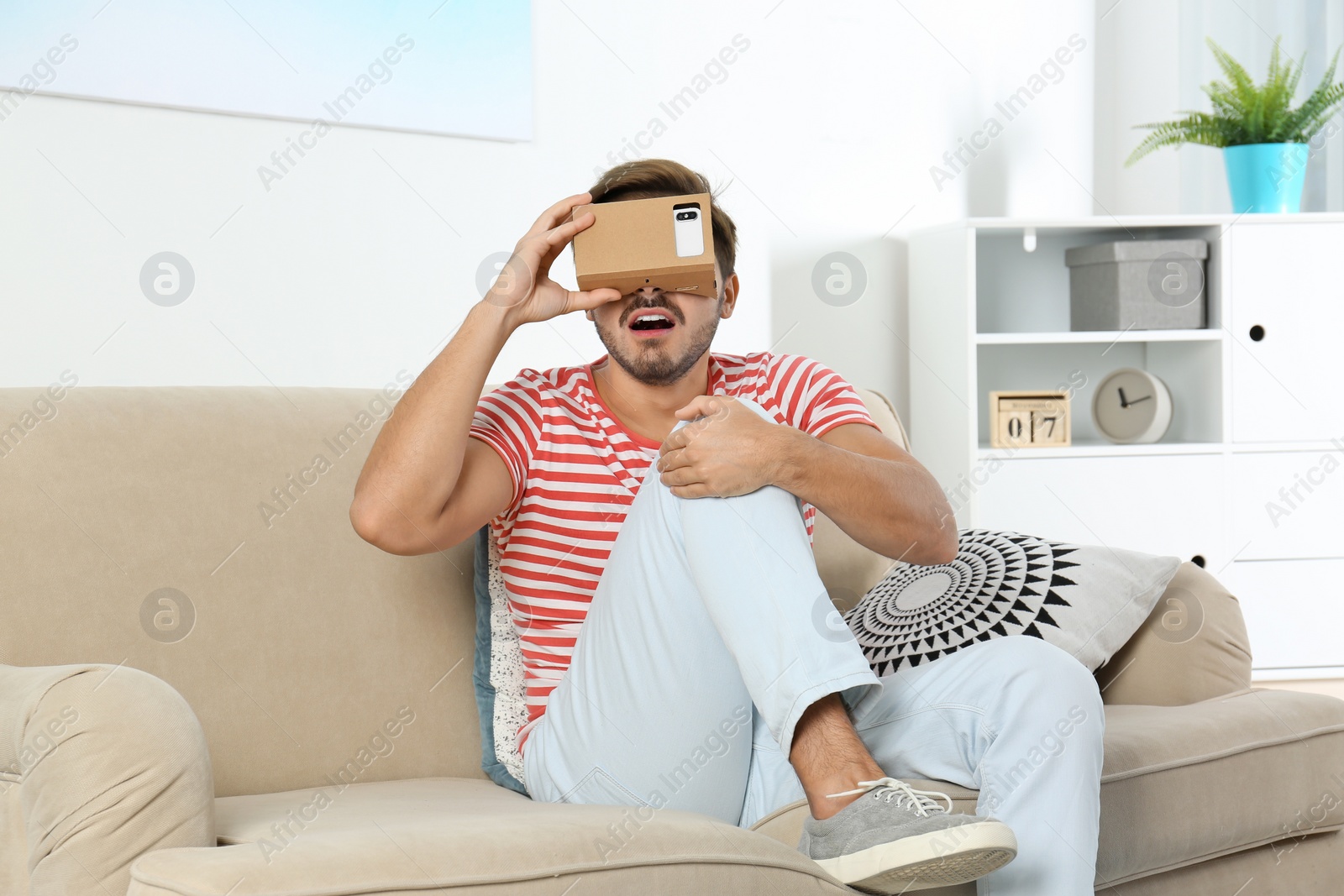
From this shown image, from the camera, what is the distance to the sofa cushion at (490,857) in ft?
2.67

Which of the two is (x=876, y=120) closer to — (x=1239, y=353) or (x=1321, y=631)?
(x=1239, y=353)

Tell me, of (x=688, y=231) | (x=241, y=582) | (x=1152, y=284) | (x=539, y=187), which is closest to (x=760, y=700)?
(x=688, y=231)

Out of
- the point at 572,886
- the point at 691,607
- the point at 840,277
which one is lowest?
the point at 572,886

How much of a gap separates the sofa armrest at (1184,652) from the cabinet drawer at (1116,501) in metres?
1.21

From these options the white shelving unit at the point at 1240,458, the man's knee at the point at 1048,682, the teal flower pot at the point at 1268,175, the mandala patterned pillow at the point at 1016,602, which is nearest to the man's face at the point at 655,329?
the mandala patterned pillow at the point at 1016,602

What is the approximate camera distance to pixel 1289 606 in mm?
2805

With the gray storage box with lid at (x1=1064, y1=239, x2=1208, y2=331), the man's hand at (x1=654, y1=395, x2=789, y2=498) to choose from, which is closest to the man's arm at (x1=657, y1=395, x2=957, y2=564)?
the man's hand at (x1=654, y1=395, x2=789, y2=498)

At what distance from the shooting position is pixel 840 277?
2957 millimetres

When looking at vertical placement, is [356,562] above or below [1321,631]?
above

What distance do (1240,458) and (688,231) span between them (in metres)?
2.04

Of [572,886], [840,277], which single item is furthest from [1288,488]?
[572,886]

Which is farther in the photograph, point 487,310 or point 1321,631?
point 1321,631

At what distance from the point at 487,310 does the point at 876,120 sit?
6.19 ft

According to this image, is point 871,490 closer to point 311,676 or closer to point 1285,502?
point 311,676
